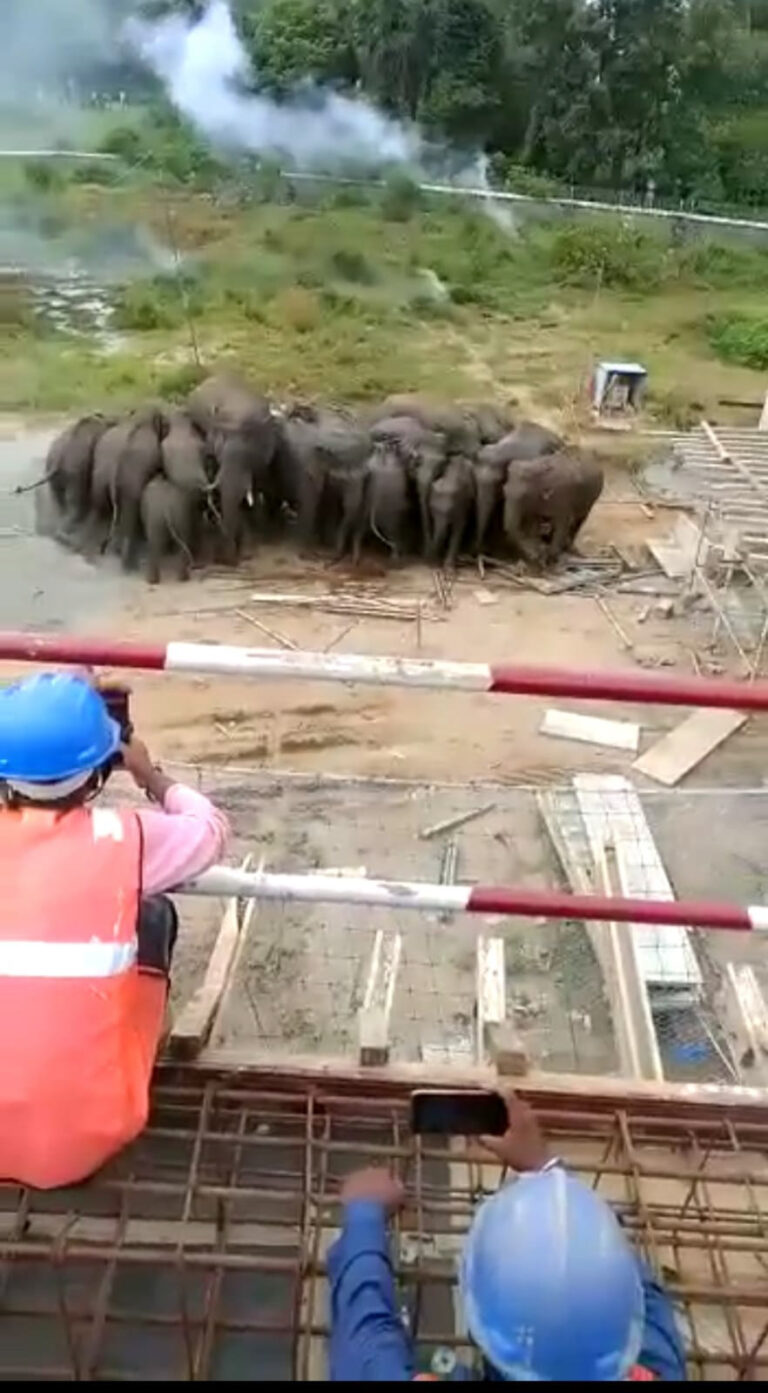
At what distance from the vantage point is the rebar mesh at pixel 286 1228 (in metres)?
2.45

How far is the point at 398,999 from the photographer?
5297 mm

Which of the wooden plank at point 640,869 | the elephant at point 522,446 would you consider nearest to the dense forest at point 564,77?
the elephant at point 522,446

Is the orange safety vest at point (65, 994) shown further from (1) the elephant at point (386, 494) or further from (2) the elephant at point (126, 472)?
(1) the elephant at point (386, 494)

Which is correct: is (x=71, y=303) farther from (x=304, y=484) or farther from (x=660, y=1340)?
(x=660, y=1340)

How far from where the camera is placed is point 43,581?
1022cm

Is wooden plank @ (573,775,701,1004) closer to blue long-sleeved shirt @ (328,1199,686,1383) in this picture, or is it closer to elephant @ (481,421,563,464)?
blue long-sleeved shirt @ (328,1199,686,1383)

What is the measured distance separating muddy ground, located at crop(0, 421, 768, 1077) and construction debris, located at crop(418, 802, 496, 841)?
54 mm

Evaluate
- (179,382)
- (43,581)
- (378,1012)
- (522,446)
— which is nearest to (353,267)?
(179,382)

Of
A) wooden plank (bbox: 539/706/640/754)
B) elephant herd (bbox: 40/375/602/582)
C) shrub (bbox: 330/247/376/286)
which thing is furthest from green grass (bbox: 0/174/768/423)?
wooden plank (bbox: 539/706/640/754)

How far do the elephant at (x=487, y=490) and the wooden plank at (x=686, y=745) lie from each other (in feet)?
9.96

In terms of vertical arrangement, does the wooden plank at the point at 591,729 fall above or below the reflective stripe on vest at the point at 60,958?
below

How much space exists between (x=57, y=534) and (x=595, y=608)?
3.95 meters

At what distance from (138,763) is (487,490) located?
27.0ft

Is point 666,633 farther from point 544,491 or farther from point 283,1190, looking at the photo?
point 283,1190
